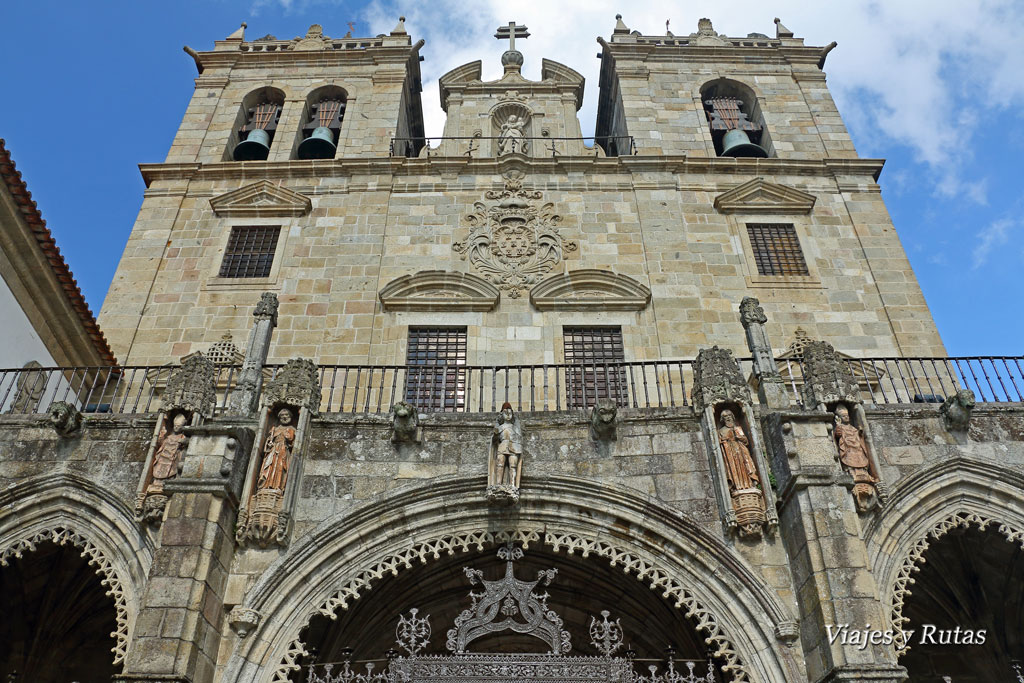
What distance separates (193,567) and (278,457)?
1677 millimetres

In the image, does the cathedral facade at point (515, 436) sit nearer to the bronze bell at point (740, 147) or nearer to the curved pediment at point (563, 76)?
the bronze bell at point (740, 147)

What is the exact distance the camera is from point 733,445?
30.7 ft

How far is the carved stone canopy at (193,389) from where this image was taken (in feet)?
32.4

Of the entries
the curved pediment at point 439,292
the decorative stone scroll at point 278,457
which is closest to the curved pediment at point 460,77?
the curved pediment at point 439,292

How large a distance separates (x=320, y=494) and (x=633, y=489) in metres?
3.82

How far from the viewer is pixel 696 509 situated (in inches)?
359

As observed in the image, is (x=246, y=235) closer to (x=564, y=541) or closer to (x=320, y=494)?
(x=320, y=494)

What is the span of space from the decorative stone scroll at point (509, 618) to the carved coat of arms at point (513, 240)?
7.45 m

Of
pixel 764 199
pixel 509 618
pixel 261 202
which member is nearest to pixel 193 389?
pixel 509 618

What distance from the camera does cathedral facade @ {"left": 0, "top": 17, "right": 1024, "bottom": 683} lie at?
27.7ft

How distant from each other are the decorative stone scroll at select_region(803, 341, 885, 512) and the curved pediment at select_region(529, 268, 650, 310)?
506 cm

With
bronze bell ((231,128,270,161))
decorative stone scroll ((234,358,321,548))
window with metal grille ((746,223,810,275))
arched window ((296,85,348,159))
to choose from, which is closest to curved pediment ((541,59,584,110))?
arched window ((296,85,348,159))

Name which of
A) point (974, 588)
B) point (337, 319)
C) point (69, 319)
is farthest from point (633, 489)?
point (69, 319)

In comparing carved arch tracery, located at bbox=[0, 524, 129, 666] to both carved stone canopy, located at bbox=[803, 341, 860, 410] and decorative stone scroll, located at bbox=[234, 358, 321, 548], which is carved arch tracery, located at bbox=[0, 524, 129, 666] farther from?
carved stone canopy, located at bbox=[803, 341, 860, 410]
